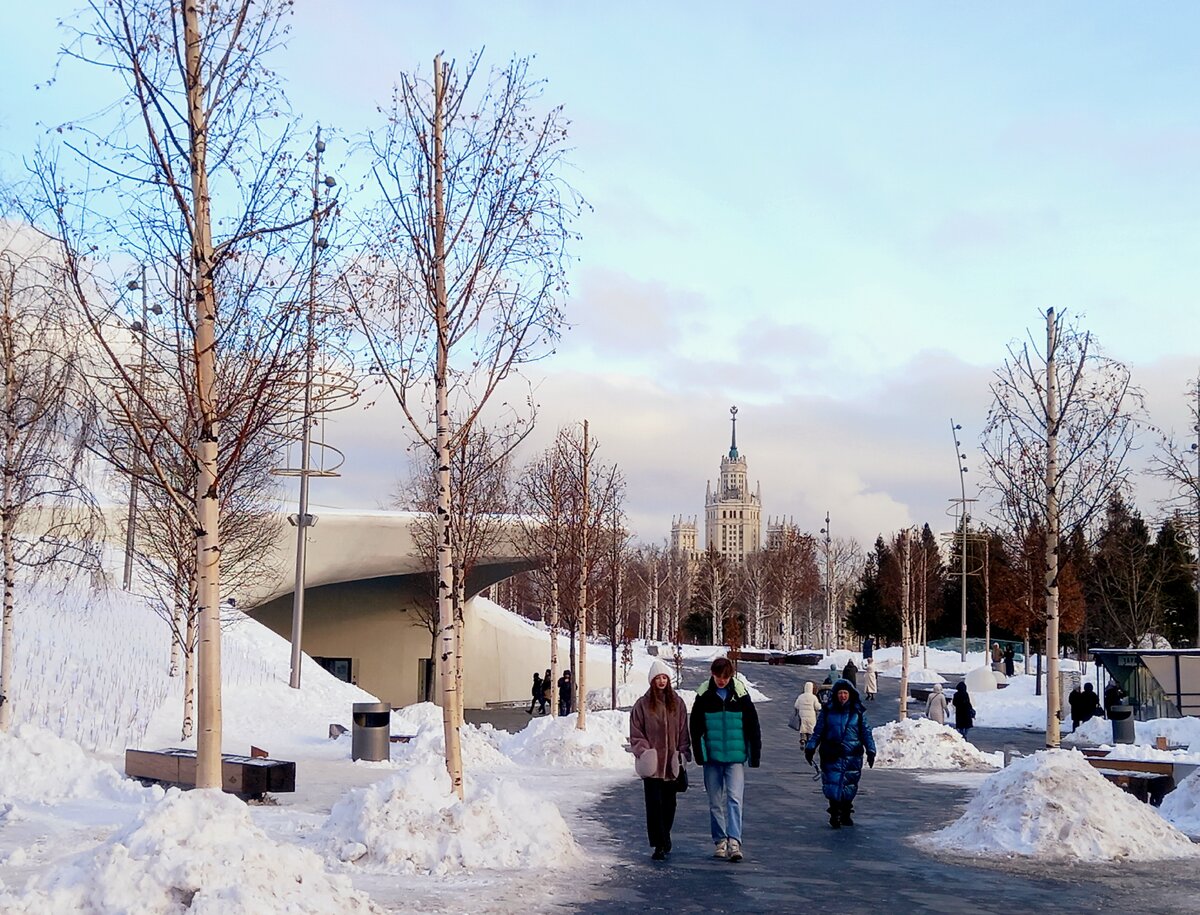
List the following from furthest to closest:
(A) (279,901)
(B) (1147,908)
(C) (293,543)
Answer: (C) (293,543)
(B) (1147,908)
(A) (279,901)

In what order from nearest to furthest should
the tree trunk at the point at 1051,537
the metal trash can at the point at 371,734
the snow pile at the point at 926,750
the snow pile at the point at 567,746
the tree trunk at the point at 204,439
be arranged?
the tree trunk at the point at 204,439 → the tree trunk at the point at 1051,537 → the metal trash can at the point at 371,734 → the snow pile at the point at 567,746 → the snow pile at the point at 926,750

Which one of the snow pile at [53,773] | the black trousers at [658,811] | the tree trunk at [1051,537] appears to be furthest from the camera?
the tree trunk at [1051,537]

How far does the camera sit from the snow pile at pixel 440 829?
9.80 meters

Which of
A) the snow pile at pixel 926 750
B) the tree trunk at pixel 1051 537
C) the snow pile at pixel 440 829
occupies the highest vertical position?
the tree trunk at pixel 1051 537

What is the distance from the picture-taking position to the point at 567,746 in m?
21.6

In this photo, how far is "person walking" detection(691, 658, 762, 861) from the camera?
34.7 feet

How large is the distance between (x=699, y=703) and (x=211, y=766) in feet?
13.0

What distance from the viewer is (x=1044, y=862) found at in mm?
10617

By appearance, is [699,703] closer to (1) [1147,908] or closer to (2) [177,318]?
(1) [1147,908]

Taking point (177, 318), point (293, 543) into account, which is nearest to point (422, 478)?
point (293, 543)

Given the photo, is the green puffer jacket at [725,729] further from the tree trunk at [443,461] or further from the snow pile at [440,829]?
the tree trunk at [443,461]

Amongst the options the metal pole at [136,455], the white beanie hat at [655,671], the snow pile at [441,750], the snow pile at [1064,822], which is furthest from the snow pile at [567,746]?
the snow pile at [1064,822]

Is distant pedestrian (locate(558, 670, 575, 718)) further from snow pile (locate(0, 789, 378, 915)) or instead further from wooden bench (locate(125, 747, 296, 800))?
snow pile (locate(0, 789, 378, 915))

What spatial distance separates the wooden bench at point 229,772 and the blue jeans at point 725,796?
586 centimetres
